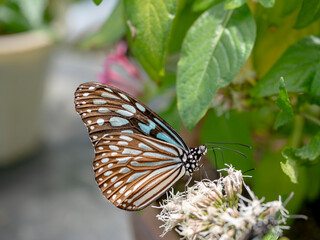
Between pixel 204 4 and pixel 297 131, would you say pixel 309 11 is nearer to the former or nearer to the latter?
pixel 204 4

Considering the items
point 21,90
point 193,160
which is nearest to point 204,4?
point 193,160

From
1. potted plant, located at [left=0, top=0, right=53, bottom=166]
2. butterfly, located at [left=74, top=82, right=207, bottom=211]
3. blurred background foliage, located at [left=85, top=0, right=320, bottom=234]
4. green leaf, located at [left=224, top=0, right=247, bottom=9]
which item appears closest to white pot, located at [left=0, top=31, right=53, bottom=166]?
potted plant, located at [left=0, top=0, right=53, bottom=166]

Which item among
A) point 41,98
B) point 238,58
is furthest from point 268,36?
point 41,98

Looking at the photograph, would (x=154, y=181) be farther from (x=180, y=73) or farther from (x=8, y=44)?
(x=8, y=44)

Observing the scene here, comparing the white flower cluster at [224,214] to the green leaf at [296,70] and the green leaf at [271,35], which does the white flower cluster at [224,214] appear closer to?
the green leaf at [296,70]

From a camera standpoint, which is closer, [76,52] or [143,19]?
[143,19]

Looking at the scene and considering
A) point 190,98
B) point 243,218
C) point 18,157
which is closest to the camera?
point 243,218
